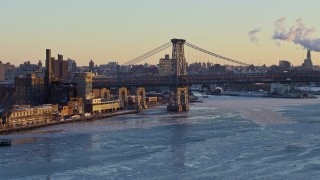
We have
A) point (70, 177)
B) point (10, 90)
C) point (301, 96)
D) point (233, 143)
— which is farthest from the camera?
point (301, 96)

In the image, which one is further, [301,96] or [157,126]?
[301,96]

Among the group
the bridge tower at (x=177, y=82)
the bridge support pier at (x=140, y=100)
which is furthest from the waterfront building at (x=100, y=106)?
the bridge tower at (x=177, y=82)

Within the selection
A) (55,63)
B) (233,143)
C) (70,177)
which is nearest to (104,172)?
(70,177)

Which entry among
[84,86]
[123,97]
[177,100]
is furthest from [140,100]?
[84,86]

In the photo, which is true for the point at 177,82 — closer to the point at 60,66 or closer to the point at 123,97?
the point at 123,97

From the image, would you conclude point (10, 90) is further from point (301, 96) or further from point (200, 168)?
point (301, 96)

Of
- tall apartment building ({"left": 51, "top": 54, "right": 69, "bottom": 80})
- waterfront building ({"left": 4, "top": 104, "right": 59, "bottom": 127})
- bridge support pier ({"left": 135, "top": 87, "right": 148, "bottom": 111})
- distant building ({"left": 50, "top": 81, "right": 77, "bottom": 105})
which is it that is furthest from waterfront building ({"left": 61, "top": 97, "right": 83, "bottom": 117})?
tall apartment building ({"left": 51, "top": 54, "right": 69, "bottom": 80})

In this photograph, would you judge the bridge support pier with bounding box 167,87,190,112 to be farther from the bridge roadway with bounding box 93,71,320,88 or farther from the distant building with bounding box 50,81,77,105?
the distant building with bounding box 50,81,77,105
